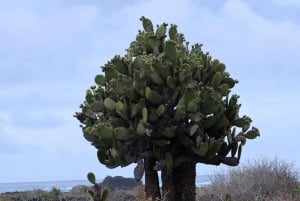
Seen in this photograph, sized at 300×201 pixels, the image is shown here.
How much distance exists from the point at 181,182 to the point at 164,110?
1.73 m

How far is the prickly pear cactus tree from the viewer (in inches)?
446

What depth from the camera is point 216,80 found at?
39.1 ft

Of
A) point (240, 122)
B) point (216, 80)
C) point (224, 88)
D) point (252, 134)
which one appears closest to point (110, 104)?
point (216, 80)

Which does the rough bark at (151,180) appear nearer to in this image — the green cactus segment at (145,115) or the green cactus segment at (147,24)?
the green cactus segment at (145,115)

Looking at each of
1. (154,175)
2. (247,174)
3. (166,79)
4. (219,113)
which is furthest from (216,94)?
(247,174)

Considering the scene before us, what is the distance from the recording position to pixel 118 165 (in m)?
12.0

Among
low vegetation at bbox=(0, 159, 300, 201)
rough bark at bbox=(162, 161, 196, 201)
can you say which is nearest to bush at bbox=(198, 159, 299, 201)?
low vegetation at bbox=(0, 159, 300, 201)

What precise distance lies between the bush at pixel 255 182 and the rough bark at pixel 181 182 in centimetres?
484

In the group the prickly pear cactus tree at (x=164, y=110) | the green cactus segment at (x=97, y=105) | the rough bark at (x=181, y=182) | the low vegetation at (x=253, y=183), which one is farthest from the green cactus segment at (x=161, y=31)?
the low vegetation at (x=253, y=183)

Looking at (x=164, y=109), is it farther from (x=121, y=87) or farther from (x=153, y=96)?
(x=121, y=87)

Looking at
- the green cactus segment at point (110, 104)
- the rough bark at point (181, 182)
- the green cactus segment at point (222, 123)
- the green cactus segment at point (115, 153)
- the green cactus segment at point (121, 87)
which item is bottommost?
the rough bark at point (181, 182)

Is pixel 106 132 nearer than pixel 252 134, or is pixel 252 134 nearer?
pixel 106 132

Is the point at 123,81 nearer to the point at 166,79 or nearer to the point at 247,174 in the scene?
the point at 166,79

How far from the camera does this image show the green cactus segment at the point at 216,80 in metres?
11.9
